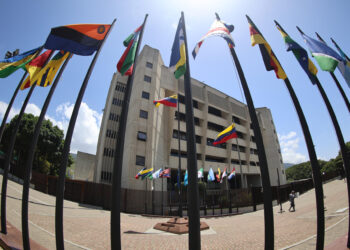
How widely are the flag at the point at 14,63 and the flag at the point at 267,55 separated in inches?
268

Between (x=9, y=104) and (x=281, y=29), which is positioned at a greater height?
(x=281, y=29)

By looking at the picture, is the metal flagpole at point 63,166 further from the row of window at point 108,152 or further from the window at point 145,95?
the row of window at point 108,152

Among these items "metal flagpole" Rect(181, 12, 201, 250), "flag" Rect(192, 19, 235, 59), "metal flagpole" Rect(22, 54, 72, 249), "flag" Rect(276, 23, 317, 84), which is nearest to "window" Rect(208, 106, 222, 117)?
"flag" Rect(276, 23, 317, 84)

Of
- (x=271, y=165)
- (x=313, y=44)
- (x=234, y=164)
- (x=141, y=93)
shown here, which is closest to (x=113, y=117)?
(x=141, y=93)

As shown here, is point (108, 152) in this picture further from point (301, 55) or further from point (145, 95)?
point (301, 55)

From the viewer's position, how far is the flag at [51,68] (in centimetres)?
551

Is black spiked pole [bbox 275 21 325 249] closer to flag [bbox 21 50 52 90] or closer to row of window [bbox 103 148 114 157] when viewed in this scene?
flag [bbox 21 50 52 90]

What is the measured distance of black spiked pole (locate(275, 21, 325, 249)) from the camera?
3.28m

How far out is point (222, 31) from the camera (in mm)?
4531

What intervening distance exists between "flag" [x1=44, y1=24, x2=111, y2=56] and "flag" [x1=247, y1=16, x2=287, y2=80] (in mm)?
4305

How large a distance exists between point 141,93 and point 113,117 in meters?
7.23

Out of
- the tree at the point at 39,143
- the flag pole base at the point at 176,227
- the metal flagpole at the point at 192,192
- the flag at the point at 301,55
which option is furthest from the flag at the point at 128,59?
the tree at the point at 39,143

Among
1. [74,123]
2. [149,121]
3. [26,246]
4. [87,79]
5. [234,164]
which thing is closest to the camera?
[26,246]

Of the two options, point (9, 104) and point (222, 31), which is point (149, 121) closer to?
point (9, 104)
